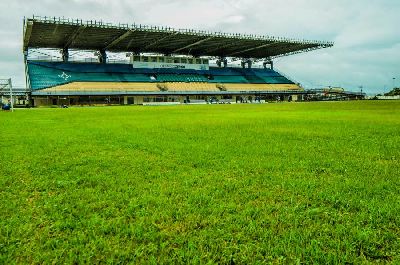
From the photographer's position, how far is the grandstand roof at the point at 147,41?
58.4 meters

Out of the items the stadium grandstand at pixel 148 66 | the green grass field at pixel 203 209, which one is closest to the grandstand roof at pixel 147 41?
the stadium grandstand at pixel 148 66

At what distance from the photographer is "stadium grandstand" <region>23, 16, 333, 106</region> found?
209 ft

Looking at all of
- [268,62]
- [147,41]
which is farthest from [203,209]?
[268,62]

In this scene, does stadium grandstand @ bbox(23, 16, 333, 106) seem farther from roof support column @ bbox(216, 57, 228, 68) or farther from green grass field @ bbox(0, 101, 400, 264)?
green grass field @ bbox(0, 101, 400, 264)

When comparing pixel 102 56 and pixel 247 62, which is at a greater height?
pixel 247 62

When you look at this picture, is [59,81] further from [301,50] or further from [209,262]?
[209,262]

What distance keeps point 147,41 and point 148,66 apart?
1141cm

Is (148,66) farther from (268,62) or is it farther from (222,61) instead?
(268,62)

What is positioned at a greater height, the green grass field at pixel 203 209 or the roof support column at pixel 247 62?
the roof support column at pixel 247 62

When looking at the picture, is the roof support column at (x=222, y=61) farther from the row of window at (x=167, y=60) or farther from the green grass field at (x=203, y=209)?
the green grass field at (x=203, y=209)

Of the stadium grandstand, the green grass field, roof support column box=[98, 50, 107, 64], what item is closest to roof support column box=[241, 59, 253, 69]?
the stadium grandstand

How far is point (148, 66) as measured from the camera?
269ft

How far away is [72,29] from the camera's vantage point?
5900cm

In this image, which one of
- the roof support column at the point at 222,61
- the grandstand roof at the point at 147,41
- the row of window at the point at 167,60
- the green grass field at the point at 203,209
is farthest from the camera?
the roof support column at the point at 222,61
